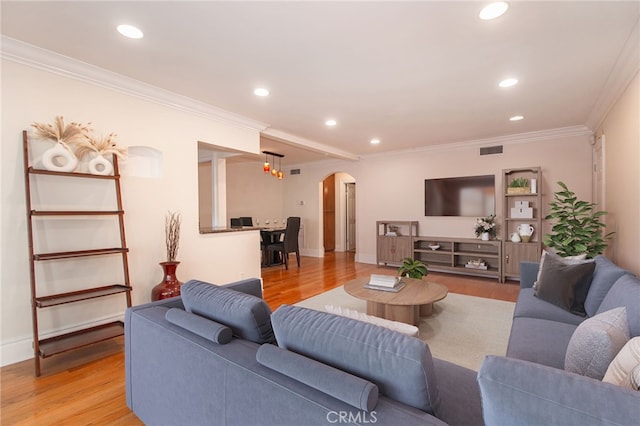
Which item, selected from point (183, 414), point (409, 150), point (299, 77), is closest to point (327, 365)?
point (183, 414)

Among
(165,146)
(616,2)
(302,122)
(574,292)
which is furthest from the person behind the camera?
(302,122)

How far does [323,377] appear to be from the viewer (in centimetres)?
94

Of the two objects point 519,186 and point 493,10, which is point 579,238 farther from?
point 493,10

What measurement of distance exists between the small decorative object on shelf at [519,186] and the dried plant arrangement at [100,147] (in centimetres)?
563

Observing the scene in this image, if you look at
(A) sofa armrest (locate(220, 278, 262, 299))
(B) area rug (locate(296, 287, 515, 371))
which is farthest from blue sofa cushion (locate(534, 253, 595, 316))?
(A) sofa armrest (locate(220, 278, 262, 299))

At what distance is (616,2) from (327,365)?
2.72 meters

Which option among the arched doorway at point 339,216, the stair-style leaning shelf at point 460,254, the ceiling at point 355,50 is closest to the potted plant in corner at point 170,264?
the ceiling at point 355,50

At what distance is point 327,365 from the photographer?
41.2 inches

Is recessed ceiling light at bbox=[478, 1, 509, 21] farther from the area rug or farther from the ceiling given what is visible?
the area rug

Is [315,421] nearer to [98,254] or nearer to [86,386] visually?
[86,386]

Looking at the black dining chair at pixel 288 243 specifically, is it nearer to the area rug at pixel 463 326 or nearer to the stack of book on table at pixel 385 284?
the area rug at pixel 463 326

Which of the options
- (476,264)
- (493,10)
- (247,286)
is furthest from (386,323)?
(476,264)

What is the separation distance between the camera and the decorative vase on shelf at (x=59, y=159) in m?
2.41

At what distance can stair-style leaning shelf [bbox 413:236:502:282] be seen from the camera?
5266 mm
